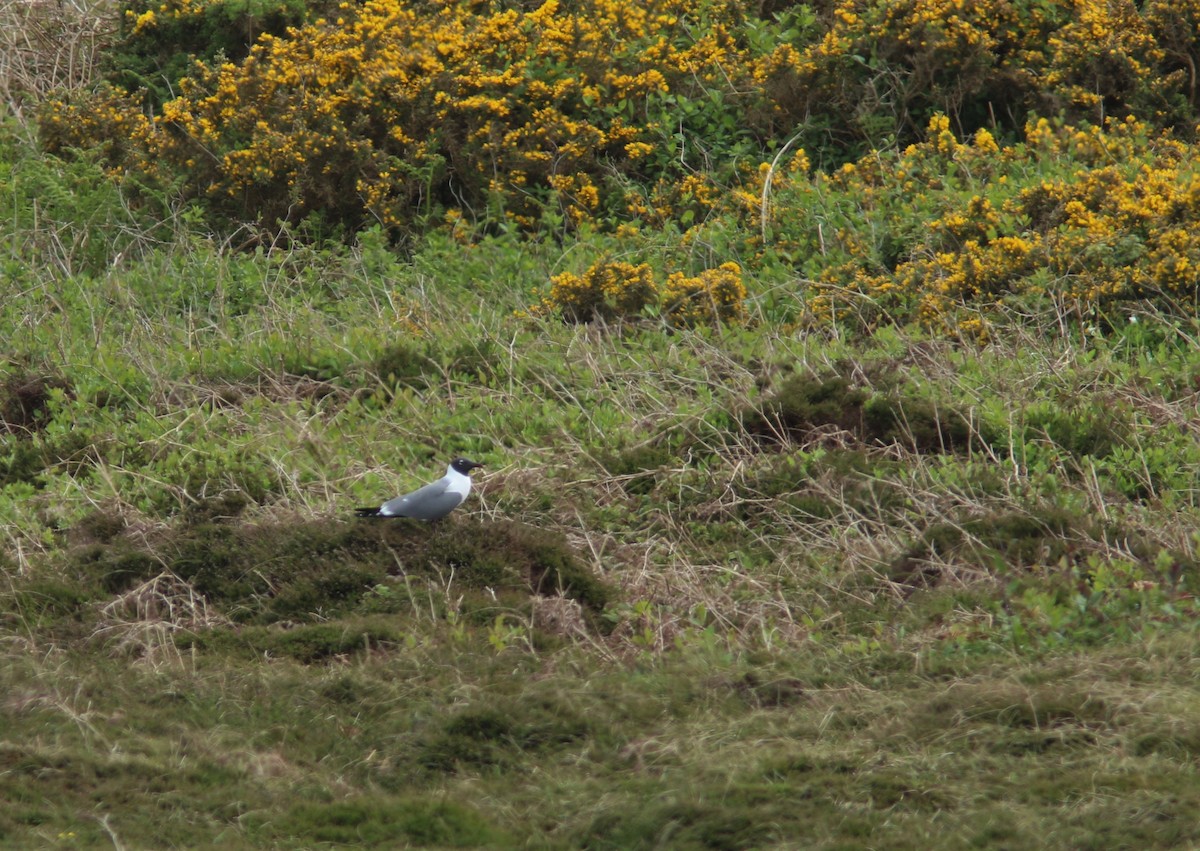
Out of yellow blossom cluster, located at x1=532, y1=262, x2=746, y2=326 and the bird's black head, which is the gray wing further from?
yellow blossom cluster, located at x1=532, y1=262, x2=746, y2=326

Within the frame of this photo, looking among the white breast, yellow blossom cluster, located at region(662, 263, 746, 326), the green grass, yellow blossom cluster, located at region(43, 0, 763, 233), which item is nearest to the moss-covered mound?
the green grass

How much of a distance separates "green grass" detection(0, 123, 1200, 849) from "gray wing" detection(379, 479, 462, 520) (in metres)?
0.11

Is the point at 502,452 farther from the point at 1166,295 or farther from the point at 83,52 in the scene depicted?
the point at 83,52

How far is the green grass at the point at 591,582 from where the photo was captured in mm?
4535

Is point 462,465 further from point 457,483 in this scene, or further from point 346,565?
point 346,565

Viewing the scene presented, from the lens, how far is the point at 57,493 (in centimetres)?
710

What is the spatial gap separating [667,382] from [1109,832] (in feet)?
13.0

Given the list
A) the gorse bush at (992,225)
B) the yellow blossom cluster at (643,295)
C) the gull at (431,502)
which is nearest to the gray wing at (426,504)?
the gull at (431,502)

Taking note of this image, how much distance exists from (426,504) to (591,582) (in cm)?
73

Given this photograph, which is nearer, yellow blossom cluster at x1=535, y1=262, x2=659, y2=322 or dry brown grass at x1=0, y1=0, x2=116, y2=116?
yellow blossom cluster at x1=535, y1=262, x2=659, y2=322

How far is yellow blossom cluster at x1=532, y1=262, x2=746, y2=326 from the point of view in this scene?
8719 millimetres

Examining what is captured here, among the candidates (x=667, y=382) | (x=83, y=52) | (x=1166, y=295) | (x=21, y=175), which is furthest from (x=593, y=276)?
(x=83, y=52)

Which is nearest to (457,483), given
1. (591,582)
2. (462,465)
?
(462,465)

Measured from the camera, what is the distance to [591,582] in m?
6.12
